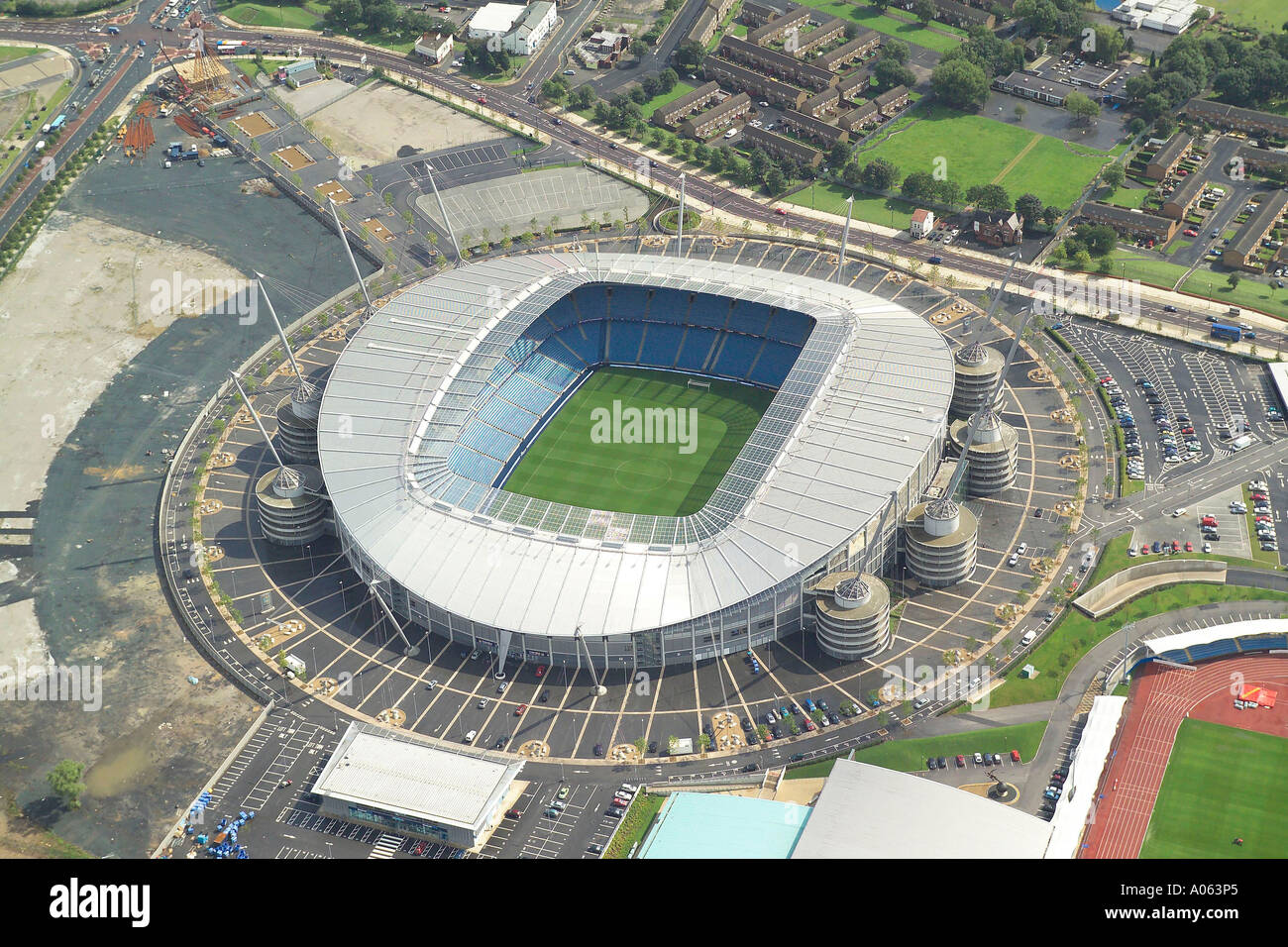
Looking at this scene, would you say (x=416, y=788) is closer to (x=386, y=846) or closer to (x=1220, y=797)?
(x=386, y=846)

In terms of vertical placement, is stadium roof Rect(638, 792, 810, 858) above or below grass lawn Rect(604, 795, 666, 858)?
above

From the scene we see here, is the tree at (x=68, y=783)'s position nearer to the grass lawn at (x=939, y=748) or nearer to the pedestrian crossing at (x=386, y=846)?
the pedestrian crossing at (x=386, y=846)

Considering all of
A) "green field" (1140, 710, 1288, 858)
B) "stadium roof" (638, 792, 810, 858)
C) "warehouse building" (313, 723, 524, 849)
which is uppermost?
"green field" (1140, 710, 1288, 858)

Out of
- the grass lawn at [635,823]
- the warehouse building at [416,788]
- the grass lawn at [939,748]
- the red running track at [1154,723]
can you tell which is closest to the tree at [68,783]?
the warehouse building at [416,788]

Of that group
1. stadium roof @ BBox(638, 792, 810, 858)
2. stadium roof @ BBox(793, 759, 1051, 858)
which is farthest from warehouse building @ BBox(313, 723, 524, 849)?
stadium roof @ BBox(793, 759, 1051, 858)

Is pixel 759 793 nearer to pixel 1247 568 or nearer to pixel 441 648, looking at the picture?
pixel 441 648

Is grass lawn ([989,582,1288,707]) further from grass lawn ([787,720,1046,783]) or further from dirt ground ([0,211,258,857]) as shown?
dirt ground ([0,211,258,857])
